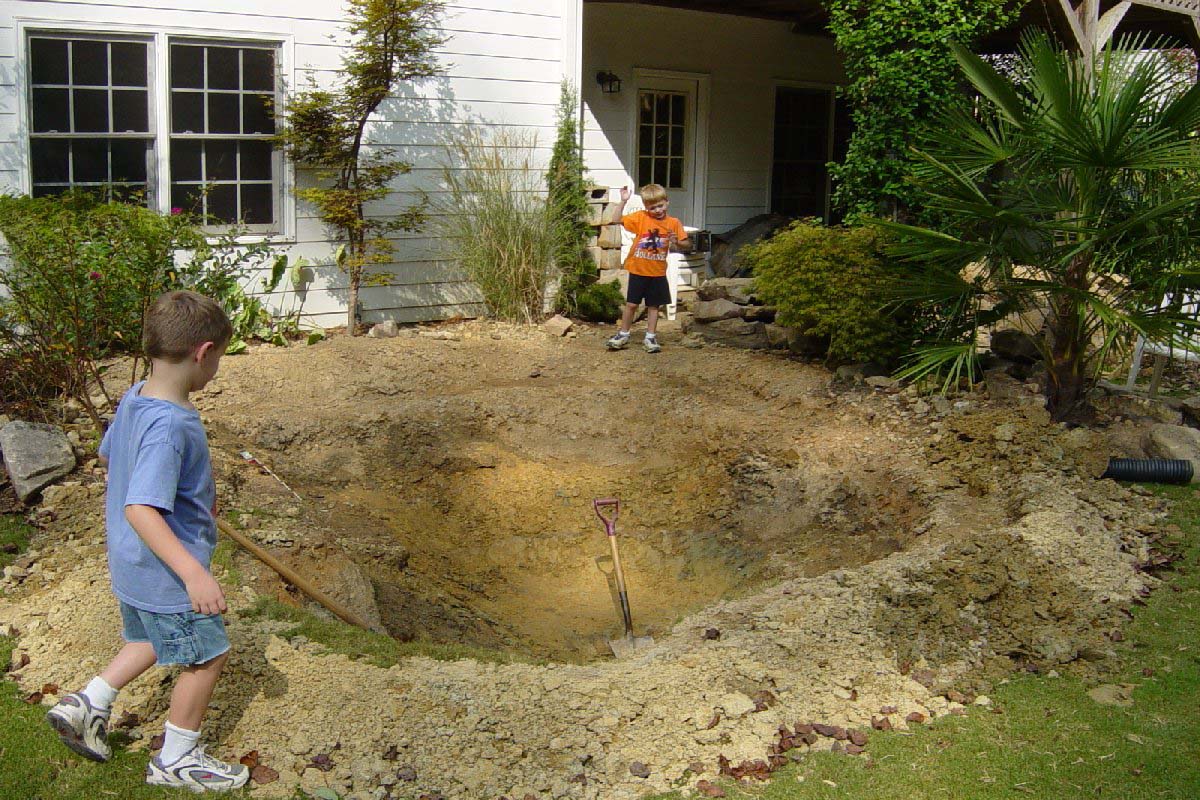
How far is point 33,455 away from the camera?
600 centimetres

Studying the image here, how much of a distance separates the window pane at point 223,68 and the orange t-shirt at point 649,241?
3.61 metres

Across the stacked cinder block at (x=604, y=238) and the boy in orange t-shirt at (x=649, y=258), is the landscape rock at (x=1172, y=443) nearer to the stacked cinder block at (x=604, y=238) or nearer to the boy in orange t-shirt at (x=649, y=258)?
the boy in orange t-shirt at (x=649, y=258)

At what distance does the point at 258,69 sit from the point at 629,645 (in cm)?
679

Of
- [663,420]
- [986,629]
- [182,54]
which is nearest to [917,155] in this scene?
[663,420]

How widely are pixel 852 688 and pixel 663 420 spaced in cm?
389

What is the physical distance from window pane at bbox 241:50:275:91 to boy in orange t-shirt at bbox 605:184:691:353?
3.37m

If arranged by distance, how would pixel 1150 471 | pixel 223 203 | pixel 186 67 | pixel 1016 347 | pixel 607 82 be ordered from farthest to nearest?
pixel 607 82 → pixel 223 203 → pixel 186 67 → pixel 1016 347 → pixel 1150 471

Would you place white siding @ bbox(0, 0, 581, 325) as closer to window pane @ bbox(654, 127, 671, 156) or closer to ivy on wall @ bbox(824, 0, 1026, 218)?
window pane @ bbox(654, 127, 671, 156)

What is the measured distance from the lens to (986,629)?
509 centimetres

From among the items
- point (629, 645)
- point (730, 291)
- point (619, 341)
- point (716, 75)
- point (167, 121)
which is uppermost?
point (716, 75)

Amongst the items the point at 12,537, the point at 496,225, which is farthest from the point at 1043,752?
the point at 496,225

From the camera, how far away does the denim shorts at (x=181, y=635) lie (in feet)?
11.3

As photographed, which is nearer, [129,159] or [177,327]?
[177,327]

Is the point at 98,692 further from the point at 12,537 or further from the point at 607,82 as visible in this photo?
the point at 607,82
